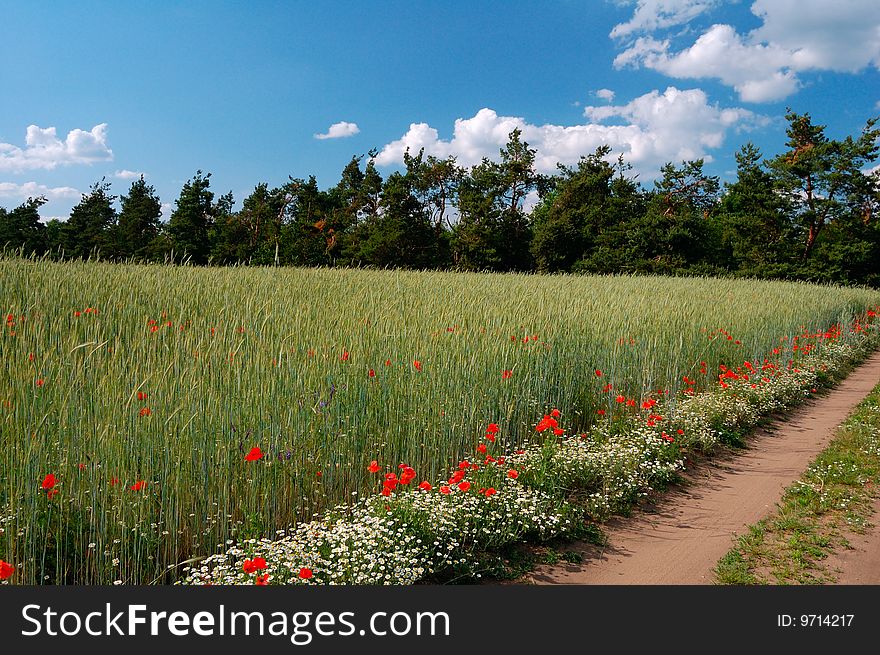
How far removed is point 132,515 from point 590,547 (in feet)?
7.70

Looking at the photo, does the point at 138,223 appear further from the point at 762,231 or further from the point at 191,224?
the point at 762,231

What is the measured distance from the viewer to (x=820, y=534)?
11.6ft

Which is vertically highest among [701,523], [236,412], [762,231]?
[762,231]

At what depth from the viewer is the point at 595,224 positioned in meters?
32.8

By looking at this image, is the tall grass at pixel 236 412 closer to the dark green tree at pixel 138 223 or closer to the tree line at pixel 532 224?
the tree line at pixel 532 224

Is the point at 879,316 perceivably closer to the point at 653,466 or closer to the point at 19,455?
the point at 653,466

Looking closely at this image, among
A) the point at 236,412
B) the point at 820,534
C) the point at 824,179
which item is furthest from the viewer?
the point at 824,179

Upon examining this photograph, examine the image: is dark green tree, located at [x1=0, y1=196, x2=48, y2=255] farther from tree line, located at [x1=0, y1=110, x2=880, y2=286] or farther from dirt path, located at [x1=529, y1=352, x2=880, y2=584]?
dirt path, located at [x1=529, y1=352, x2=880, y2=584]

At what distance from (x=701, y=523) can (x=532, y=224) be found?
33.6m

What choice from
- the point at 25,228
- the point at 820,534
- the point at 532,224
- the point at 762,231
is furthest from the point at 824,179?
the point at 25,228

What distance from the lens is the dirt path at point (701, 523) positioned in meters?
3.01

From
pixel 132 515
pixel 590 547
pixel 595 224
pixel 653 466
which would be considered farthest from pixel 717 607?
pixel 595 224

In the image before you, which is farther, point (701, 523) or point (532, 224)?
point (532, 224)

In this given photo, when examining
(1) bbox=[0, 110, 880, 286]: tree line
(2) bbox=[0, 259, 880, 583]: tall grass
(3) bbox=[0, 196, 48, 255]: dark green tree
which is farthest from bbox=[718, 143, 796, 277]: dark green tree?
(3) bbox=[0, 196, 48, 255]: dark green tree
